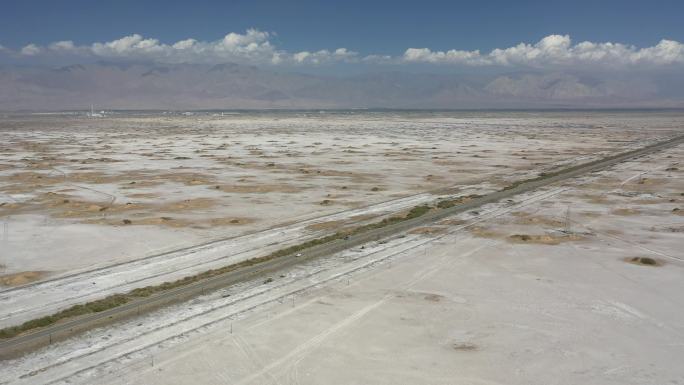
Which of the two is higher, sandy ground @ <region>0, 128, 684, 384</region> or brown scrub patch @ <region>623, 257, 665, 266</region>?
brown scrub patch @ <region>623, 257, 665, 266</region>

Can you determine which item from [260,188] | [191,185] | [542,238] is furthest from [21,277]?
[191,185]

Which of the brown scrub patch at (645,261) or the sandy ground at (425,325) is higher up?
the brown scrub patch at (645,261)

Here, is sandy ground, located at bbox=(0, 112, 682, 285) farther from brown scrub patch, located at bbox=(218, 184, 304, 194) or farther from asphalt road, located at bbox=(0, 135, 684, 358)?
asphalt road, located at bbox=(0, 135, 684, 358)

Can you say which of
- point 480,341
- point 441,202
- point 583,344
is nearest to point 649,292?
point 583,344

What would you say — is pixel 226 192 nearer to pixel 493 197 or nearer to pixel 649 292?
pixel 493 197

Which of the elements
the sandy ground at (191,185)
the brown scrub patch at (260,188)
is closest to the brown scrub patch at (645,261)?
the sandy ground at (191,185)

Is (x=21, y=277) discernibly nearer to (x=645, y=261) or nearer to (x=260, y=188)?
(x=260, y=188)

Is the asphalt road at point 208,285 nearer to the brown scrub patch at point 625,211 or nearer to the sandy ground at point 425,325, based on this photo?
the sandy ground at point 425,325

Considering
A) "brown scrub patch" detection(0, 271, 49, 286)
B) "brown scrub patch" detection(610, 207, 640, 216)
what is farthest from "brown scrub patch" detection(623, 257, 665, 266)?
"brown scrub patch" detection(0, 271, 49, 286)
